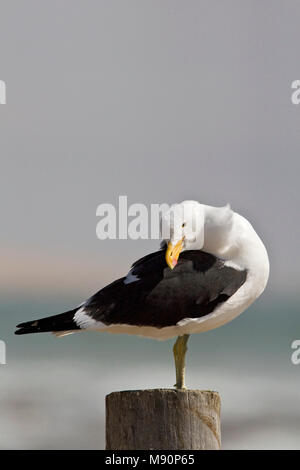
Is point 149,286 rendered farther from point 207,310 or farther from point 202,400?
point 202,400

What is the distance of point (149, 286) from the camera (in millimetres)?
7074

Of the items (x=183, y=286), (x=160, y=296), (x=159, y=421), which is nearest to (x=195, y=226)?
(x=183, y=286)

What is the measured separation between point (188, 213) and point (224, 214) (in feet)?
0.97

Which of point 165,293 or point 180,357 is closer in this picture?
point 165,293

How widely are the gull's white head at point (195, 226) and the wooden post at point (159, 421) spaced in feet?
5.22

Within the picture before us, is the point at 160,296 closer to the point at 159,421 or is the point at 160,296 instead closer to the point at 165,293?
the point at 165,293

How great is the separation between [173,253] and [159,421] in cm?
169

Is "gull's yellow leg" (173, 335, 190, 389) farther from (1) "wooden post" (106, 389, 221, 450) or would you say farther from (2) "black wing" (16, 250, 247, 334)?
(1) "wooden post" (106, 389, 221, 450)

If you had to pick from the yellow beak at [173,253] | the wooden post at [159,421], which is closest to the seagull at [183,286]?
the yellow beak at [173,253]

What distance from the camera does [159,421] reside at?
18.1 feet

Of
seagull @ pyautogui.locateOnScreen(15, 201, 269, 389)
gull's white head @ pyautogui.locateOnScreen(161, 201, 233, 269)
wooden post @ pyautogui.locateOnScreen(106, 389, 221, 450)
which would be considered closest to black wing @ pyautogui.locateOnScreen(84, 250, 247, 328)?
seagull @ pyautogui.locateOnScreen(15, 201, 269, 389)

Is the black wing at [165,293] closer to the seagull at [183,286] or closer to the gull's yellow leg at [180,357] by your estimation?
the seagull at [183,286]
